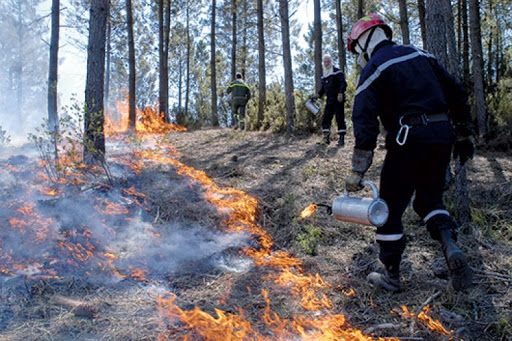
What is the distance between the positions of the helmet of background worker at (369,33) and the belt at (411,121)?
0.69m

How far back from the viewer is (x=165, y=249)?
4.65 m

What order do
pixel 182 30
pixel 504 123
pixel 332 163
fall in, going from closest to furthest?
pixel 332 163
pixel 504 123
pixel 182 30

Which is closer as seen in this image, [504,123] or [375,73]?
[375,73]

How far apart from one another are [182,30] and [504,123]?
76.1ft

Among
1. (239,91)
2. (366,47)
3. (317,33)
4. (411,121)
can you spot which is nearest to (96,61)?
(366,47)

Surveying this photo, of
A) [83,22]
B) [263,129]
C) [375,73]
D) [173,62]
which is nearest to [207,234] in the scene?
[375,73]

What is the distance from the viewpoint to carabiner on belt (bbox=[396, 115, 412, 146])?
329cm

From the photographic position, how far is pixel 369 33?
142 inches

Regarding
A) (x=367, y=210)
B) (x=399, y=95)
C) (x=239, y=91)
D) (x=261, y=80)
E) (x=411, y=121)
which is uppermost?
(x=261, y=80)

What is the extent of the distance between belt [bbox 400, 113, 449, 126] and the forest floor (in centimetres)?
132

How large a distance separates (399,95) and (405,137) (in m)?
0.33

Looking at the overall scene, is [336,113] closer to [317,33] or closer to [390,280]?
[390,280]

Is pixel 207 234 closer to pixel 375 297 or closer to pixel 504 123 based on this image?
pixel 375 297

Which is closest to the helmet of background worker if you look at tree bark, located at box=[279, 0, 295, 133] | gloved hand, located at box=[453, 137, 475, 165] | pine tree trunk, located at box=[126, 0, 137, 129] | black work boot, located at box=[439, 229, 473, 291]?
gloved hand, located at box=[453, 137, 475, 165]
